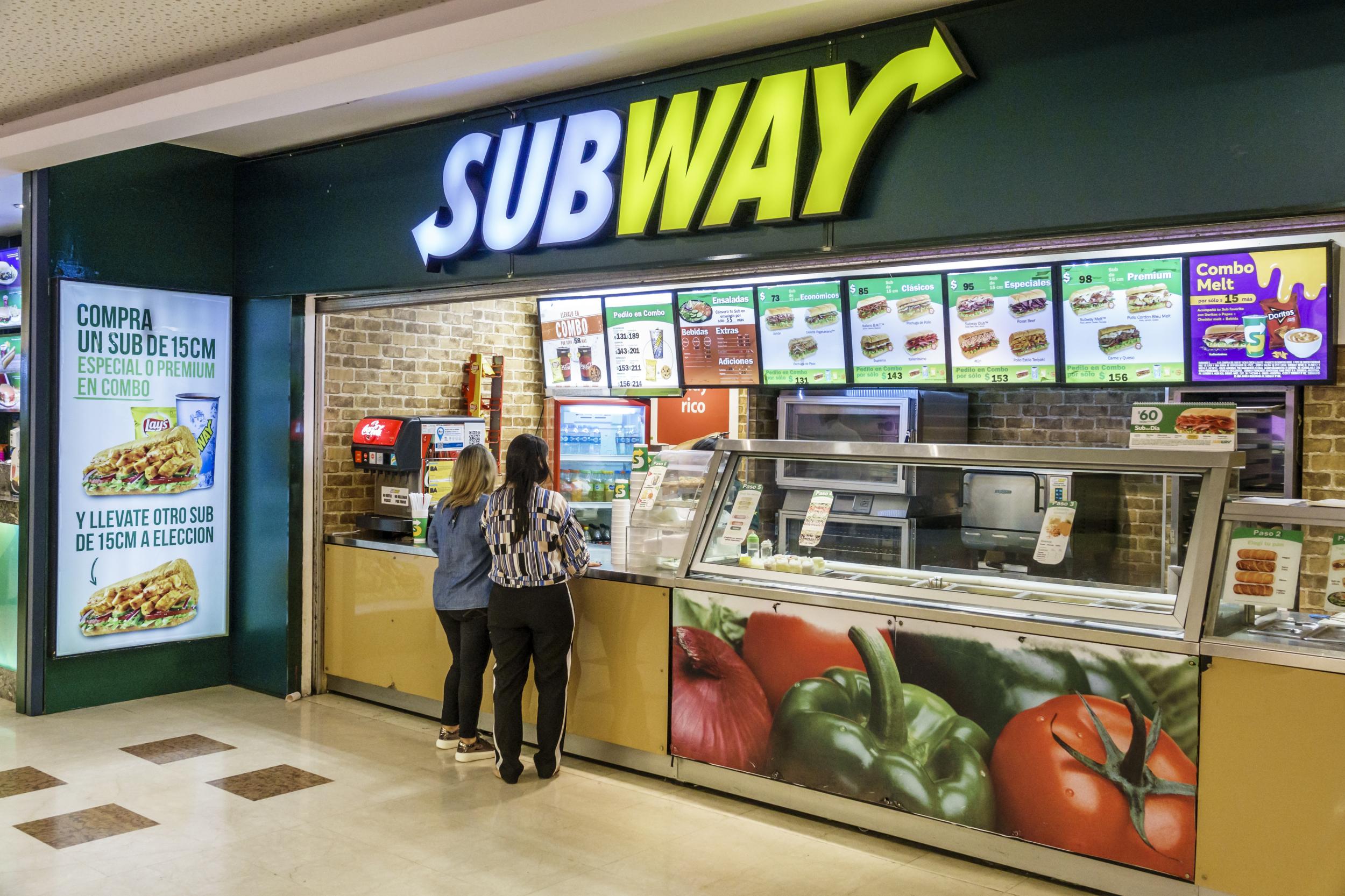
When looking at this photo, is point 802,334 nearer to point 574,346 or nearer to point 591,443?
point 574,346

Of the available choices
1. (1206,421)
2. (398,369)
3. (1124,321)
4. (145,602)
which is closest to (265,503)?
(145,602)

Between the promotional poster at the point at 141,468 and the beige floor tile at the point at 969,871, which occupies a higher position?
the promotional poster at the point at 141,468

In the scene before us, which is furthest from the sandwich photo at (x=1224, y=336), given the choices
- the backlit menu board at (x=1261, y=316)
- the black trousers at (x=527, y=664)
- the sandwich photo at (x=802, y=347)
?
the black trousers at (x=527, y=664)

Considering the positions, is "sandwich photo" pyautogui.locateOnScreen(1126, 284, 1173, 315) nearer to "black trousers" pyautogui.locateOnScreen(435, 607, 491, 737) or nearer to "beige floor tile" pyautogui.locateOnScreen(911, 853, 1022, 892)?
"beige floor tile" pyautogui.locateOnScreen(911, 853, 1022, 892)

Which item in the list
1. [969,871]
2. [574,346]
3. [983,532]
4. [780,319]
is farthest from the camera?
[574,346]

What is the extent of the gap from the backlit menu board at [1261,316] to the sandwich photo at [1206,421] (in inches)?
50.1

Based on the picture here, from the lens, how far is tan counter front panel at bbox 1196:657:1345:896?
127 inches

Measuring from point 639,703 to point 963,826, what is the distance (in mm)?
1575

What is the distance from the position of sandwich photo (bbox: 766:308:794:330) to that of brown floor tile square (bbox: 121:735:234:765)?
3.54 m

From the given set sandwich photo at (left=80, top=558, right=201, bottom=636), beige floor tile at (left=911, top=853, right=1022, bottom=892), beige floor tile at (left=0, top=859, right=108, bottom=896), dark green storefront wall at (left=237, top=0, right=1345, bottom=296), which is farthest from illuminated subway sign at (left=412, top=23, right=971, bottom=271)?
beige floor tile at (left=0, top=859, right=108, bottom=896)

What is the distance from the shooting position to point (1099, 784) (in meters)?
3.62

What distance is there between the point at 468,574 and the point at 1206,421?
10.7ft

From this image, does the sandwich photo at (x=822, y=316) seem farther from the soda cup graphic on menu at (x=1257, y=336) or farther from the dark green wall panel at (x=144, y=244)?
the dark green wall panel at (x=144, y=244)

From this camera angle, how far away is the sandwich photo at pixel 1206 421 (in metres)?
3.74
